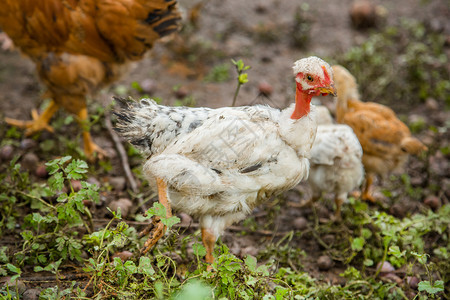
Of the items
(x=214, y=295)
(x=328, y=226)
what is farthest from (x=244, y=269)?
(x=328, y=226)

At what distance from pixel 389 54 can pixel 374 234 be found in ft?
10.6

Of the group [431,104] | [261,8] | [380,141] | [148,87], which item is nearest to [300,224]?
[380,141]

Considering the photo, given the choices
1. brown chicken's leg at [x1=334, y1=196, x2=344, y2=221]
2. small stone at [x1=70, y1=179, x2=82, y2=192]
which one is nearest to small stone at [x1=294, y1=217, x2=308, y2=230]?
brown chicken's leg at [x1=334, y1=196, x2=344, y2=221]

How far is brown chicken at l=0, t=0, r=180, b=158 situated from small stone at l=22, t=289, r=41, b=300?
161 cm

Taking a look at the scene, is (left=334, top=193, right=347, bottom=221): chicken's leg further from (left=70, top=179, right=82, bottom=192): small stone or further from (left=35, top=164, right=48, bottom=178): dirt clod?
(left=35, top=164, right=48, bottom=178): dirt clod

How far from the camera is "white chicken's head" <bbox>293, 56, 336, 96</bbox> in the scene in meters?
2.40

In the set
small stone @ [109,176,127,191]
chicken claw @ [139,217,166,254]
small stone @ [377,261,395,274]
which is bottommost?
small stone @ [377,261,395,274]

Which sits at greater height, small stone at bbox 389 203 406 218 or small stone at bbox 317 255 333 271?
small stone at bbox 389 203 406 218

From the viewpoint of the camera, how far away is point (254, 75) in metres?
5.39

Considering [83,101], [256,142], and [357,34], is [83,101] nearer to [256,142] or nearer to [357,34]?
[256,142]

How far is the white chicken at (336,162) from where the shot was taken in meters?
3.42

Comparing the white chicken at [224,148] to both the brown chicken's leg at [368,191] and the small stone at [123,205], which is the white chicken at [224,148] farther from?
the brown chicken's leg at [368,191]

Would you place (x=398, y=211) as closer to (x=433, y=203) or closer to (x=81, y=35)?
(x=433, y=203)

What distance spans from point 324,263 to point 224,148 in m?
1.40
